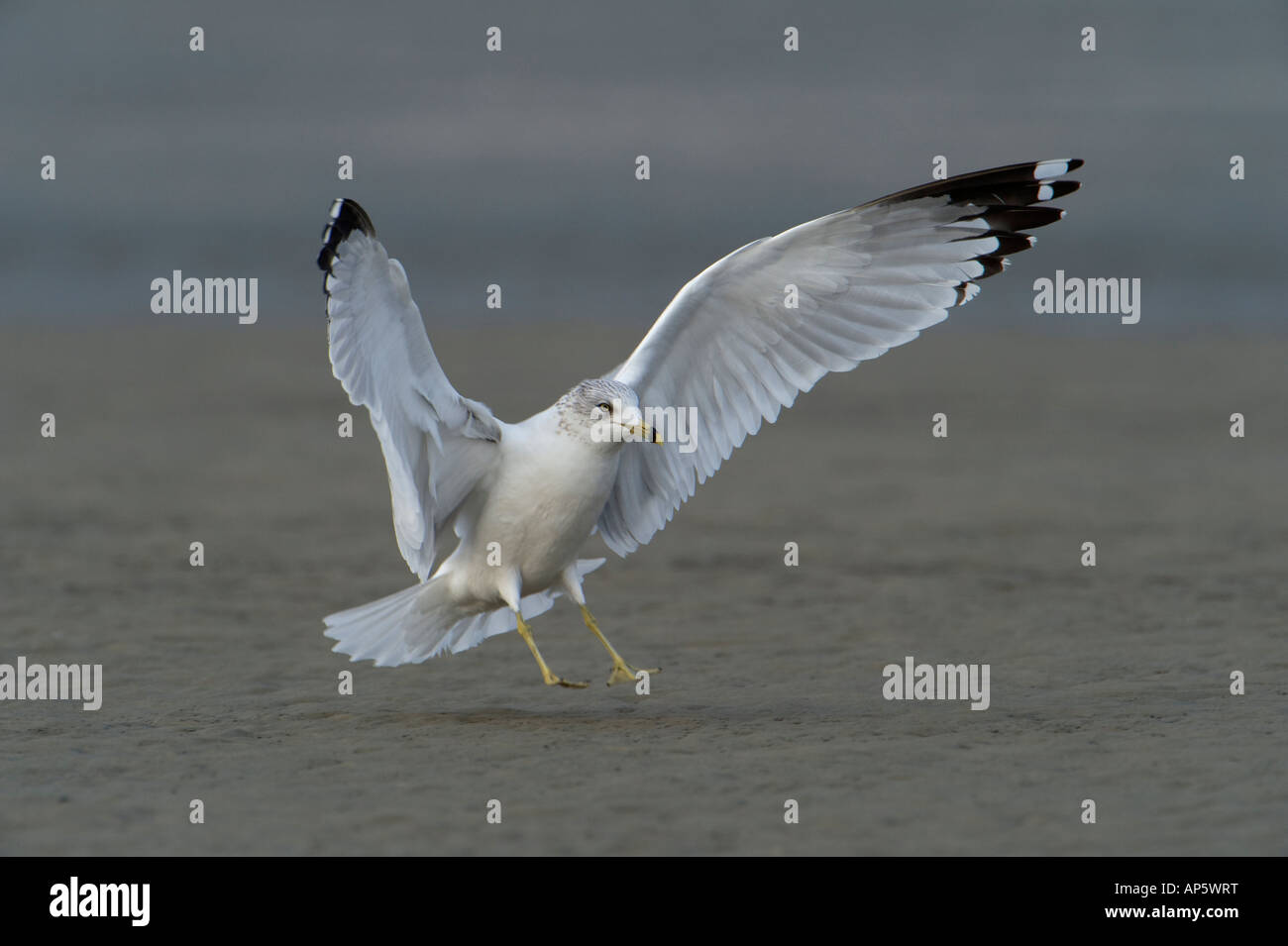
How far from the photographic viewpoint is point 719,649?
847 cm

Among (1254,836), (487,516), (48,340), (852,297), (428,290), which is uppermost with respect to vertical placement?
(428,290)

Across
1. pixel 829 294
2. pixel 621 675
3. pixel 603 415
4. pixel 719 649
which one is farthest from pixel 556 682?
pixel 829 294

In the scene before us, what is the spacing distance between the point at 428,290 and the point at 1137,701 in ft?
79.6

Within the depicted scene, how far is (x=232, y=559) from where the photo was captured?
10727 millimetres

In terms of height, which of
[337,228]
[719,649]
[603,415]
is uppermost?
[337,228]

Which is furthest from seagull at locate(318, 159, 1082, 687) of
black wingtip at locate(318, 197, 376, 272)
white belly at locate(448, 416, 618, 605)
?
black wingtip at locate(318, 197, 376, 272)

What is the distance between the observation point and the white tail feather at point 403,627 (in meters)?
7.02

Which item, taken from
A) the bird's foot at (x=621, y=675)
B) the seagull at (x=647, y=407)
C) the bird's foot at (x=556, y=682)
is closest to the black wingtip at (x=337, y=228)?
the seagull at (x=647, y=407)

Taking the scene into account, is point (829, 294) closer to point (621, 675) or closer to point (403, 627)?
point (621, 675)

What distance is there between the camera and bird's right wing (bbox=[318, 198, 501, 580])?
19.7 ft

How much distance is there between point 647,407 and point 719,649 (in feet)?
5.22

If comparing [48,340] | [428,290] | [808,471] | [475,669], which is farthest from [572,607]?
[428,290]

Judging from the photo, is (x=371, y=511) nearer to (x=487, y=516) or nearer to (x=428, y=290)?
(x=487, y=516)

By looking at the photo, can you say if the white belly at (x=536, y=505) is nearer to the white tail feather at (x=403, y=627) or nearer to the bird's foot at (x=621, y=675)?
the white tail feather at (x=403, y=627)
